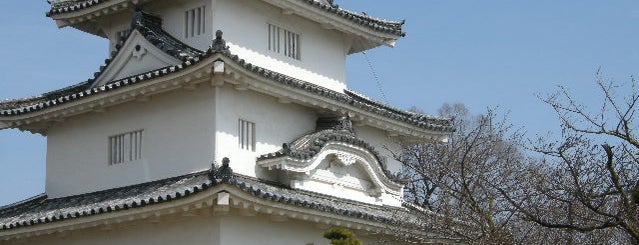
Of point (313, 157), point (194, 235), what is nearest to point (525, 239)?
point (313, 157)

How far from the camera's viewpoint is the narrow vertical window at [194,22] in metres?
19.5

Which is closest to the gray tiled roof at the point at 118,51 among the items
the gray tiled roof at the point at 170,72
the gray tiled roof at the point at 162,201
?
the gray tiled roof at the point at 170,72

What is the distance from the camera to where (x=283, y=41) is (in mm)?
20453

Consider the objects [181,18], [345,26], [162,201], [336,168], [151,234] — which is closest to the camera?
[162,201]

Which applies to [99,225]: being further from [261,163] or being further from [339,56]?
[339,56]

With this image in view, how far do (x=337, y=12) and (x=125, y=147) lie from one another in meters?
5.69

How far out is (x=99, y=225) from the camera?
17562mm

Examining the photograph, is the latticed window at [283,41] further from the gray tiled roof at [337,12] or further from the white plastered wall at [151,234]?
the white plastered wall at [151,234]

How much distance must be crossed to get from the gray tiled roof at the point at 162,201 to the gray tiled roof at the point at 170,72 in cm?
208

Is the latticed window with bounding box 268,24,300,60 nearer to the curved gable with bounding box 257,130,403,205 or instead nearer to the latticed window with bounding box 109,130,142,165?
the curved gable with bounding box 257,130,403,205

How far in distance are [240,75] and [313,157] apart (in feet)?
7.78

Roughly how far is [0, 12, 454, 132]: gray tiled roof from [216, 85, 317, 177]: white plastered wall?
0.72 m

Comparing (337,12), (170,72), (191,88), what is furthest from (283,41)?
(170,72)

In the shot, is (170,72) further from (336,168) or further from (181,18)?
(336,168)
